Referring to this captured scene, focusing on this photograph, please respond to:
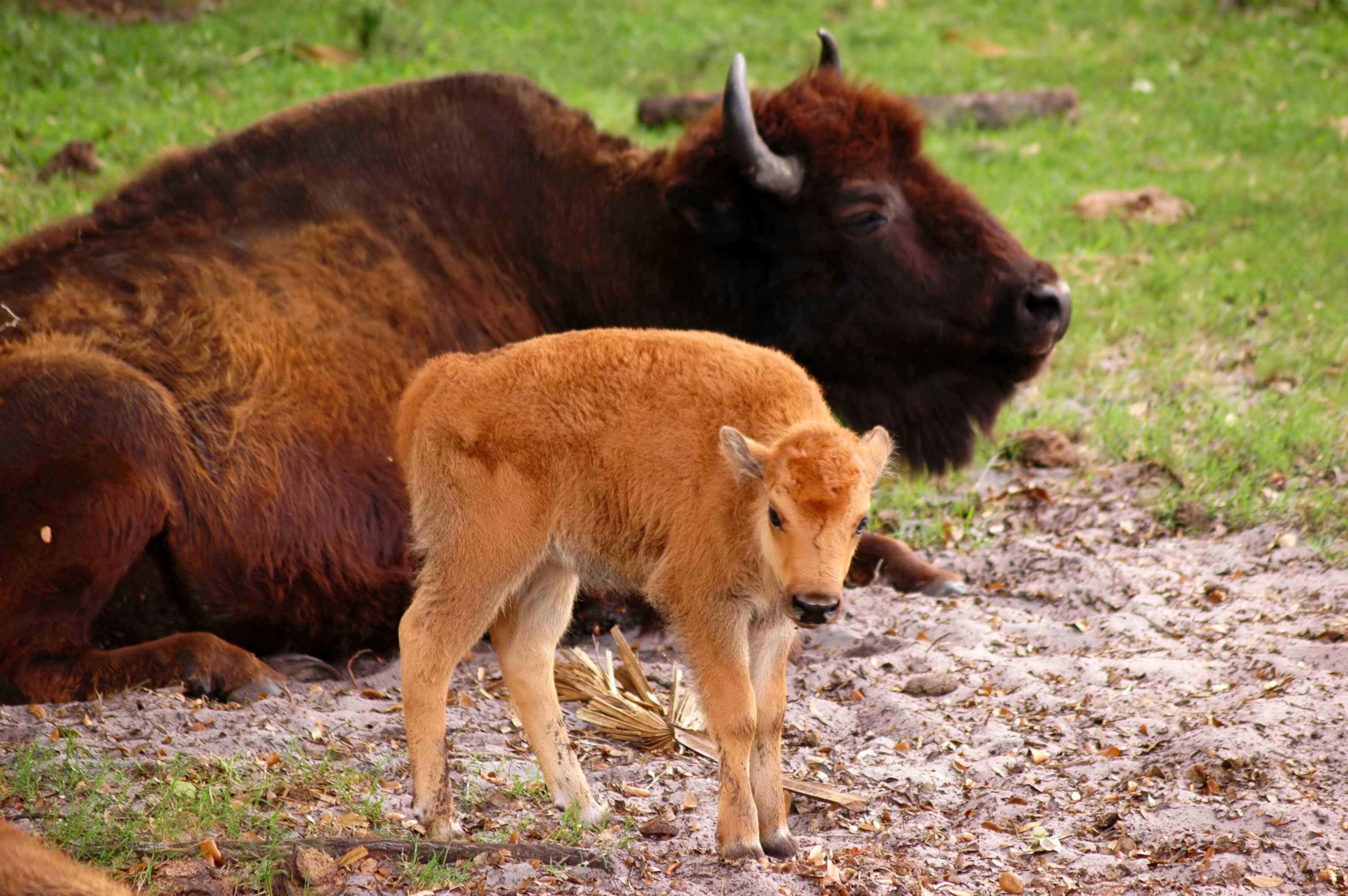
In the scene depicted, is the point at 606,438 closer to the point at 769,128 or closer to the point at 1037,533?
the point at 769,128

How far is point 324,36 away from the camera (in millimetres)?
12492

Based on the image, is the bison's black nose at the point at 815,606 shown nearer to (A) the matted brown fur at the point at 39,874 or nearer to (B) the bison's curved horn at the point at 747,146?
(A) the matted brown fur at the point at 39,874

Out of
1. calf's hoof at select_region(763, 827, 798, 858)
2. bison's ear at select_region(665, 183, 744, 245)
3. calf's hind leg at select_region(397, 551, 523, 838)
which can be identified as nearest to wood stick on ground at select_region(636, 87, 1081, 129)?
bison's ear at select_region(665, 183, 744, 245)

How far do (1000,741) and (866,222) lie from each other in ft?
8.21

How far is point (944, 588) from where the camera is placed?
6.04 meters

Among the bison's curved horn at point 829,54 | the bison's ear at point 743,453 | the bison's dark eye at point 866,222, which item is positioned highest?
the bison's curved horn at point 829,54

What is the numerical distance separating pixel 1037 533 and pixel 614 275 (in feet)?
7.42

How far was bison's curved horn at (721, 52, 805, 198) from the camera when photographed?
5.93 m

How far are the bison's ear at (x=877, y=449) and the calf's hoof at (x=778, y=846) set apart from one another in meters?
0.97

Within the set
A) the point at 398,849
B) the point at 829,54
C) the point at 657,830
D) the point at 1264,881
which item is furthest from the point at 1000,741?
the point at 829,54

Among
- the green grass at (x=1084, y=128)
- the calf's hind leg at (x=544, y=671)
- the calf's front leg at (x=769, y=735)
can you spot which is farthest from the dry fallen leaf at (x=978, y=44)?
the calf's front leg at (x=769, y=735)

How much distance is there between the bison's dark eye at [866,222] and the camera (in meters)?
6.19

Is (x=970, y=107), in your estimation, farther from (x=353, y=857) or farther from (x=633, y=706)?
(x=353, y=857)

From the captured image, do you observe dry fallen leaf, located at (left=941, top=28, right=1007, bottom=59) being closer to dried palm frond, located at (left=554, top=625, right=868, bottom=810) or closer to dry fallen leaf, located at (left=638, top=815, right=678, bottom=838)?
dried palm frond, located at (left=554, top=625, right=868, bottom=810)
